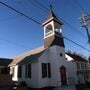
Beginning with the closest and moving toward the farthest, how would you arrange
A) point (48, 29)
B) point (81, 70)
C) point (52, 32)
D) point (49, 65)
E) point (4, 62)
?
1. point (49, 65)
2. point (52, 32)
3. point (48, 29)
4. point (81, 70)
5. point (4, 62)

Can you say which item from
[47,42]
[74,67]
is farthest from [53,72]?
[74,67]

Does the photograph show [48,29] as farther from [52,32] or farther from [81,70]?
[81,70]

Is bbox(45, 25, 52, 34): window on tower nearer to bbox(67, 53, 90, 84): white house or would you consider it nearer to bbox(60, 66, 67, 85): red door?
bbox(60, 66, 67, 85): red door

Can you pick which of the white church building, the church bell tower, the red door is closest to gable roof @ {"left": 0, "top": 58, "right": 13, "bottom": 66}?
the white church building

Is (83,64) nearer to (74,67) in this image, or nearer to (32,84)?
(74,67)

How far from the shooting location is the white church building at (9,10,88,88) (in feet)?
73.0

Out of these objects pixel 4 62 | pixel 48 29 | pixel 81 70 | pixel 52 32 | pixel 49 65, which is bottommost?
pixel 81 70

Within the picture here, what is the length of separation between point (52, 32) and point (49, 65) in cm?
541

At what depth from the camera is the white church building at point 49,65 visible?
22.2 meters

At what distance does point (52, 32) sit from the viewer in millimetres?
25250

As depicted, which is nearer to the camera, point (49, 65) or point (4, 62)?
point (49, 65)

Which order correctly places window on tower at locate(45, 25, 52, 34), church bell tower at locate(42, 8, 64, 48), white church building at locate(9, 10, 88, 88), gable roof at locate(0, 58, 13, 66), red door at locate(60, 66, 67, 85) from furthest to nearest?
gable roof at locate(0, 58, 13, 66) < window on tower at locate(45, 25, 52, 34) < church bell tower at locate(42, 8, 64, 48) < red door at locate(60, 66, 67, 85) < white church building at locate(9, 10, 88, 88)

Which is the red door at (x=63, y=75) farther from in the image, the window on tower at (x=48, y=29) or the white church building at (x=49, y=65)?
the window on tower at (x=48, y=29)

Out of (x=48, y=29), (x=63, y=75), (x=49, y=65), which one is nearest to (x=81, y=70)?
(x=63, y=75)
